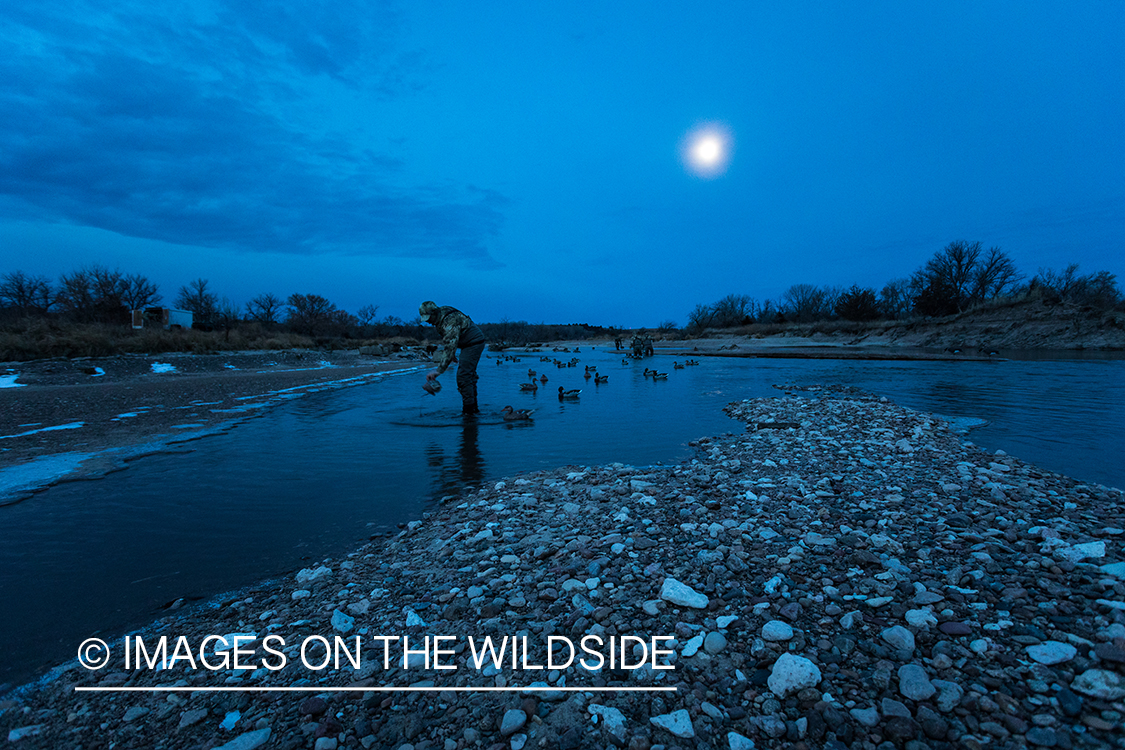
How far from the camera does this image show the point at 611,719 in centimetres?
258

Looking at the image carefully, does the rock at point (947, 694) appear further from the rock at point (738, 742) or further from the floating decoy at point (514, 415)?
the floating decoy at point (514, 415)

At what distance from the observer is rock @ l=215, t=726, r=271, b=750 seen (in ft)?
8.41

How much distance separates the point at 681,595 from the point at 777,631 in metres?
0.72

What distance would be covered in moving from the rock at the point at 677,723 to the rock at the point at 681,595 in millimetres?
990

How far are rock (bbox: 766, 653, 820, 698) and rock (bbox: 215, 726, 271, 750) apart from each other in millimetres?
2887

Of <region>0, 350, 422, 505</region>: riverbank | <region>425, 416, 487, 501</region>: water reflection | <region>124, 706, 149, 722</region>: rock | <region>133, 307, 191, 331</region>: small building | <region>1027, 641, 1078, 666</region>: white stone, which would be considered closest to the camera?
<region>1027, 641, 1078, 666</region>: white stone

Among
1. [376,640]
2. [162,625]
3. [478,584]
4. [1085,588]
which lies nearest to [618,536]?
[478,584]

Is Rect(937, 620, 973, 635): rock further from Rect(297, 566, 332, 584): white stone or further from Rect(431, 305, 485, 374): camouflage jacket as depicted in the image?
Rect(431, 305, 485, 374): camouflage jacket

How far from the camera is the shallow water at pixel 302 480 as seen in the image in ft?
15.2

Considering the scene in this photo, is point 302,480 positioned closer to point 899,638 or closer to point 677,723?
point 677,723

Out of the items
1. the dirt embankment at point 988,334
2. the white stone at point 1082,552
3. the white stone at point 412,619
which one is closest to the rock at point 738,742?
the white stone at point 412,619

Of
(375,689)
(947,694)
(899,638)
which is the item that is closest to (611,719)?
(375,689)

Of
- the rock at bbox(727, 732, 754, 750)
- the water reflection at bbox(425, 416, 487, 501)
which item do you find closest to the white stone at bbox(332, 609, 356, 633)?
the rock at bbox(727, 732, 754, 750)

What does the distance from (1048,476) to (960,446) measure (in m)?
2.04
